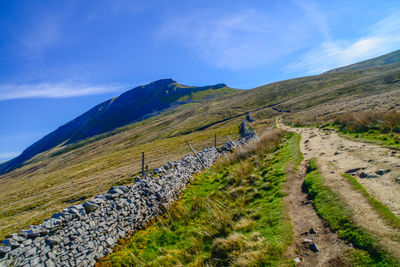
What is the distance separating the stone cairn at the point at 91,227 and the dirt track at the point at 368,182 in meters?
7.97

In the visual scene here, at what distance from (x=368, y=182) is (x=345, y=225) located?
3.04 meters

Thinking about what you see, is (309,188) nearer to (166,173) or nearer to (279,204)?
(279,204)

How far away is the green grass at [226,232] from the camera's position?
518cm

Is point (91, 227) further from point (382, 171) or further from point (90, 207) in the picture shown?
point (382, 171)

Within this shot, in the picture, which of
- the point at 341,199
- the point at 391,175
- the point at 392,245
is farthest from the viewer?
the point at 391,175

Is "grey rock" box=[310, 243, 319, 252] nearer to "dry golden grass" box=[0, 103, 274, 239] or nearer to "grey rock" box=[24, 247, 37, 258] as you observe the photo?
"grey rock" box=[24, 247, 37, 258]

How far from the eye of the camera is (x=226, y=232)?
21.3 feet

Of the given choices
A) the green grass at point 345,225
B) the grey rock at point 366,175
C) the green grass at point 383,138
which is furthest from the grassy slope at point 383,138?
the green grass at point 345,225

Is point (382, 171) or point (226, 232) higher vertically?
point (382, 171)

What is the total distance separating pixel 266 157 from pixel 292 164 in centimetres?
366

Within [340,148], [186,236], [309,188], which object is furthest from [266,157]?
[186,236]

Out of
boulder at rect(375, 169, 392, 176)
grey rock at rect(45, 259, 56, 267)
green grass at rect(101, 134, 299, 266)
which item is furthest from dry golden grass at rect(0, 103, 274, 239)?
boulder at rect(375, 169, 392, 176)

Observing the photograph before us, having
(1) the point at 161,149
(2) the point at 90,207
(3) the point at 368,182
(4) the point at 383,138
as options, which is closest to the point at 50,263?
(2) the point at 90,207

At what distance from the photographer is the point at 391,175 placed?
6781 millimetres
